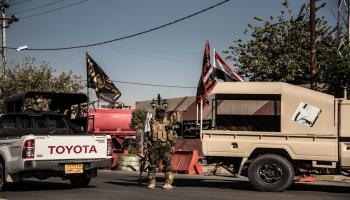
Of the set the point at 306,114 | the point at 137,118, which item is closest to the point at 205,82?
the point at 306,114

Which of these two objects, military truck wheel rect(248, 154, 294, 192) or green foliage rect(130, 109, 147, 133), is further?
green foliage rect(130, 109, 147, 133)

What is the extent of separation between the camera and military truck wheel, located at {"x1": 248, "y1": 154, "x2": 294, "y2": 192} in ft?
38.7

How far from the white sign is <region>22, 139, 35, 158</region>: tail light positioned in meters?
5.53

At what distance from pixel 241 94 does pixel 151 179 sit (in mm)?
2801

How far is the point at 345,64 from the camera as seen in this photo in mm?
18109

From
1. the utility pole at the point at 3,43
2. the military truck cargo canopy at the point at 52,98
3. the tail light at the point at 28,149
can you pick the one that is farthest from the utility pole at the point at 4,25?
the tail light at the point at 28,149

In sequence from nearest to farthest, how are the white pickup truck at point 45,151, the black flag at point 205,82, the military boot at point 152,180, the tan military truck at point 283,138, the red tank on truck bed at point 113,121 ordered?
the white pickup truck at point 45,151
the tan military truck at point 283,138
the military boot at point 152,180
the black flag at point 205,82
the red tank on truck bed at point 113,121

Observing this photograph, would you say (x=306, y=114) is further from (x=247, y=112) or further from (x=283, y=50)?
(x=283, y=50)

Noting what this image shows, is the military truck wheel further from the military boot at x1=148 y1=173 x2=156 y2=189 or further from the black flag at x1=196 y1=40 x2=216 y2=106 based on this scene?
the black flag at x1=196 y1=40 x2=216 y2=106

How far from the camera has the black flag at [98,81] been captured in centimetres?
2227

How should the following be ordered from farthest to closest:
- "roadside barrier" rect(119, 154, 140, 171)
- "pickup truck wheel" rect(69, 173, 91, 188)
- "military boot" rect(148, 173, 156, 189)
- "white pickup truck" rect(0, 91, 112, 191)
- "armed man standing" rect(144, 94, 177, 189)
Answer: "roadside barrier" rect(119, 154, 140, 171), "pickup truck wheel" rect(69, 173, 91, 188), "military boot" rect(148, 173, 156, 189), "armed man standing" rect(144, 94, 177, 189), "white pickup truck" rect(0, 91, 112, 191)

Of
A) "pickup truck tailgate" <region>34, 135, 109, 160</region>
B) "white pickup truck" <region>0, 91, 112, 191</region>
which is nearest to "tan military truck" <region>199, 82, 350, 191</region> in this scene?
"pickup truck tailgate" <region>34, 135, 109, 160</region>

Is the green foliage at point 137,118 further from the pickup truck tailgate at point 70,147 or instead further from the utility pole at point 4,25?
the pickup truck tailgate at point 70,147

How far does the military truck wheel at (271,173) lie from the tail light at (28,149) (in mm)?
4613
